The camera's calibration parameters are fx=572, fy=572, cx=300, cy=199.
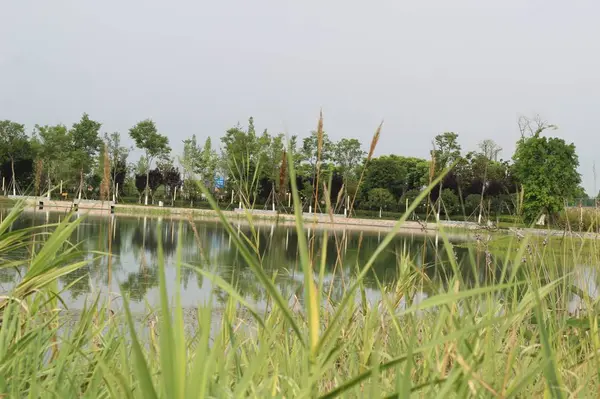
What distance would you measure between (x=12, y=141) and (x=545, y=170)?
33.1 meters

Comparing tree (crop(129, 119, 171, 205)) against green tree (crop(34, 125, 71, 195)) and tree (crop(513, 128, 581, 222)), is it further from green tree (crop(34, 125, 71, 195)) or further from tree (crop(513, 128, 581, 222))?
tree (crop(513, 128, 581, 222))

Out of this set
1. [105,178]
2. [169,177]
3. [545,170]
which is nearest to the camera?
[105,178]

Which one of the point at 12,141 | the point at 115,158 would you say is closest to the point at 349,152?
the point at 12,141

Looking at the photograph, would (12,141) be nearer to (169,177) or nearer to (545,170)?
(169,177)

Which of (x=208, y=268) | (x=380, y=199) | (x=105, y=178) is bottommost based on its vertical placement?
(x=208, y=268)

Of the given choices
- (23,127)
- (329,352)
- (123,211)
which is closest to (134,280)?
(329,352)

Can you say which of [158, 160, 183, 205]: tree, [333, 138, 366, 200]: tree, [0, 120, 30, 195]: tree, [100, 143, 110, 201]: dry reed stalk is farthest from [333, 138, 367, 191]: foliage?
[100, 143, 110, 201]: dry reed stalk

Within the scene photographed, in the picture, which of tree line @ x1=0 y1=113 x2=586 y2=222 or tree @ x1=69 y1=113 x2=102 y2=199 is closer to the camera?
tree line @ x1=0 y1=113 x2=586 y2=222

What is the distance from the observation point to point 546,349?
21.2 inches

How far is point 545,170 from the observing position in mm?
30047

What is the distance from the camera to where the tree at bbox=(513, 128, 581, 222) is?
97.1ft

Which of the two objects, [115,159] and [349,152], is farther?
[349,152]

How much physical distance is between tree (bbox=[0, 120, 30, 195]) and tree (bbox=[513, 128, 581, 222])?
31.5 m

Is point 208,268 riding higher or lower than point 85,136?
lower
